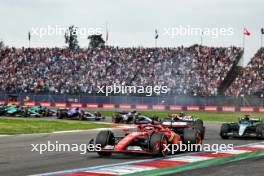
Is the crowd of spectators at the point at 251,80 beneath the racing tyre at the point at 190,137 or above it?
above

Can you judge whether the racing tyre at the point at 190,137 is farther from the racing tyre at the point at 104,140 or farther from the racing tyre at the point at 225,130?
the racing tyre at the point at 225,130

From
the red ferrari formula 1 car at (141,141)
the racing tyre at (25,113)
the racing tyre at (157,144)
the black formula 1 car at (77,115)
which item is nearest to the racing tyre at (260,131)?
the red ferrari formula 1 car at (141,141)

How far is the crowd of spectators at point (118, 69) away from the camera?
163 ft

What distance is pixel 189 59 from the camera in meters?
52.8

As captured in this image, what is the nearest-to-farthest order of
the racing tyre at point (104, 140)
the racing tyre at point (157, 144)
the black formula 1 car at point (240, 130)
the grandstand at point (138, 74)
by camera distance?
the racing tyre at point (157, 144) < the racing tyre at point (104, 140) < the black formula 1 car at point (240, 130) < the grandstand at point (138, 74)

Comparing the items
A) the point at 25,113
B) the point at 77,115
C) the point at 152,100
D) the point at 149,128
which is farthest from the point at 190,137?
the point at 152,100

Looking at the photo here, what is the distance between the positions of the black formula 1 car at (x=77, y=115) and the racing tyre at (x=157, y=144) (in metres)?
20.9

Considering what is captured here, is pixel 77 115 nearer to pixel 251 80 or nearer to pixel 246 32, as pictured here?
pixel 251 80

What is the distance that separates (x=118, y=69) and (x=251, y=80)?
1324cm

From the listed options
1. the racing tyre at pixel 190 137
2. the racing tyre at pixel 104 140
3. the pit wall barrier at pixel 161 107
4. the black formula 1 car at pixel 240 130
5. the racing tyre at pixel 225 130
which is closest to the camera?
the racing tyre at pixel 104 140

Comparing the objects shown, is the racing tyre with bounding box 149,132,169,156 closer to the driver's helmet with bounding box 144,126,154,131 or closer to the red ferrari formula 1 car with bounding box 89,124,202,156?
the red ferrari formula 1 car with bounding box 89,124,202,156

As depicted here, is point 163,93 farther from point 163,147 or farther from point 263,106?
point 163,147

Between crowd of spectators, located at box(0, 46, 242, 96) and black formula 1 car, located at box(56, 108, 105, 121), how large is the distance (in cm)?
1372

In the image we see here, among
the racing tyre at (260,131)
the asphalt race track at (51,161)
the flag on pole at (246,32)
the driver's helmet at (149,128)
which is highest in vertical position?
the flag on pole at (246,32)
